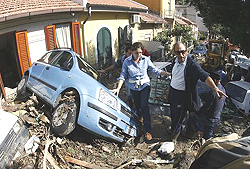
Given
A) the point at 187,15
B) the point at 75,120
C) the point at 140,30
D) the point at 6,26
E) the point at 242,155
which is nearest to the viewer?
the point at 242,155

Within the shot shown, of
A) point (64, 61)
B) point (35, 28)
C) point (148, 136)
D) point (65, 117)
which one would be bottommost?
point (148, 136)

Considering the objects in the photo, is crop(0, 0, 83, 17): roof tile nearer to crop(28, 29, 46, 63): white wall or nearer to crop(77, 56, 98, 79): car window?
crop(28, 29, 46, 63): white wall

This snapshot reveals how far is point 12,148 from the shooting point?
316 cm

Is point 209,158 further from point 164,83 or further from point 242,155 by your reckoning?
point 164,83

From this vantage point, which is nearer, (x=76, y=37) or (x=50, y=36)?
(x=50, y=36)

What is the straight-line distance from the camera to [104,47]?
10.9m

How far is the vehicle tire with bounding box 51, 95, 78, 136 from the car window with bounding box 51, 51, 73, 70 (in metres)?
0.94

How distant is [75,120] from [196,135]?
3023mm

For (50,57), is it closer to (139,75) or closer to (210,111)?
(139,75)

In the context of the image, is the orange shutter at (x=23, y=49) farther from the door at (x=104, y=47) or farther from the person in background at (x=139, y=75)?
the door at (x=104, y=47)

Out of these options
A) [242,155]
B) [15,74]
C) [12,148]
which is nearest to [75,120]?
[12,148]

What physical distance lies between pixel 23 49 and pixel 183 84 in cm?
529

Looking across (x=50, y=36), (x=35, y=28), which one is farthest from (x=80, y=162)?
(x=50, y=36)

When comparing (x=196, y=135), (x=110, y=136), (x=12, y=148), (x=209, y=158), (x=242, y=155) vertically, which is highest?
(x=242, y=155)
